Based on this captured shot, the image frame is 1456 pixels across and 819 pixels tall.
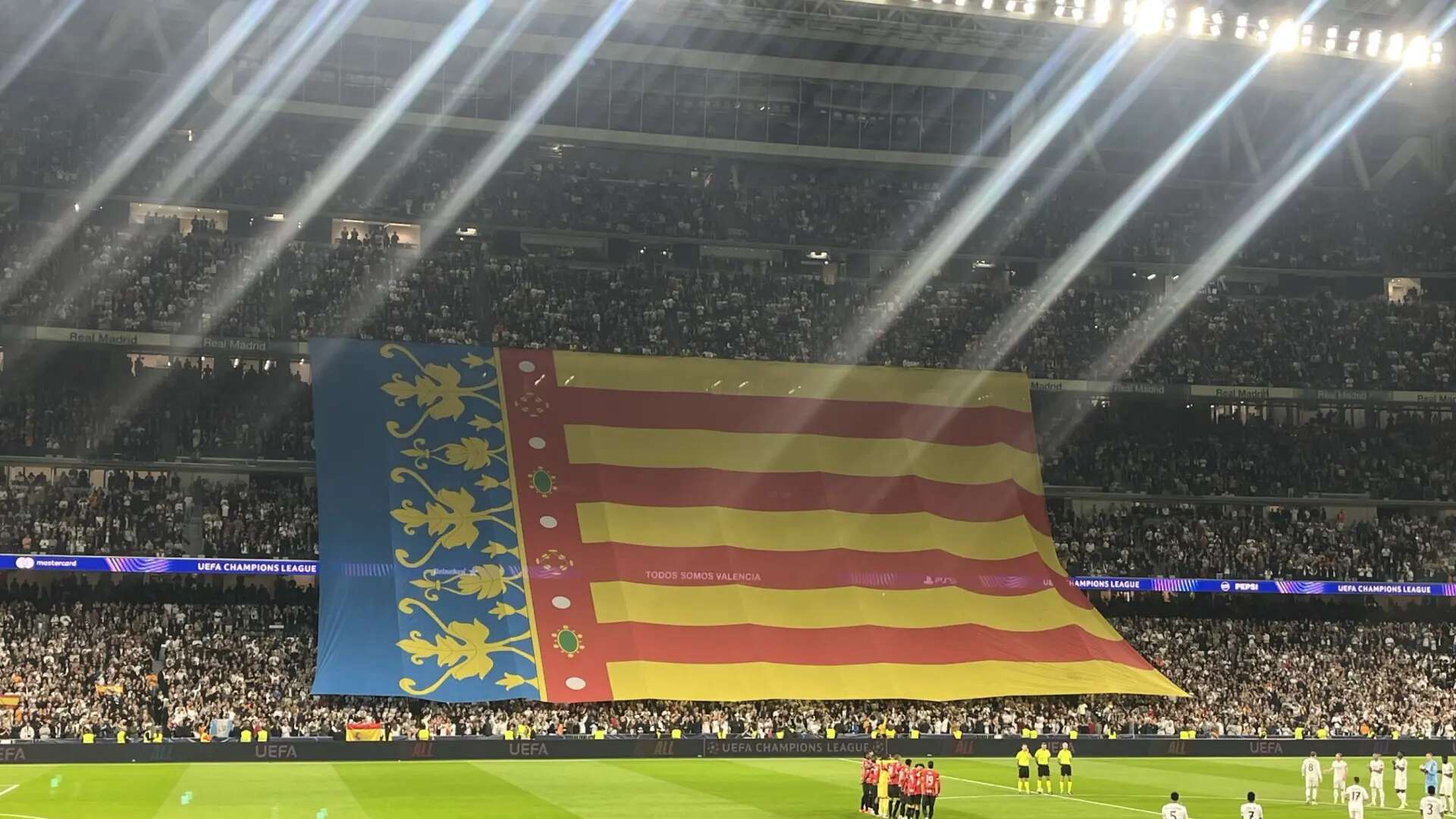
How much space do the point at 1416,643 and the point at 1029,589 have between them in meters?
17.5

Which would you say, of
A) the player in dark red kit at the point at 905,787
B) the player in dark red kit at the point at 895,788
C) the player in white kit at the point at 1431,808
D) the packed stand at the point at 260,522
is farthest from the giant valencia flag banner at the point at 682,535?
the player in white kit at the point at 1431,808

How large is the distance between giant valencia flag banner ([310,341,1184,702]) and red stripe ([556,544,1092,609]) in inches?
3.5

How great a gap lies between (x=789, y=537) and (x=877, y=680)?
694cm

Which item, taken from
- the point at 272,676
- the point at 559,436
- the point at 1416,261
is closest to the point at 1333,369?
the point at 1416,261

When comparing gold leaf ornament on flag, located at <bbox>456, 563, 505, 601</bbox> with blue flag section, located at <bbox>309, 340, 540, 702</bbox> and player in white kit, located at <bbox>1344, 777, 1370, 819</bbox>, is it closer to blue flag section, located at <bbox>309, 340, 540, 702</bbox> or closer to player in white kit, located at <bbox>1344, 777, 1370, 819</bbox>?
blue flag section, located at <bbox>309, 340, 540, 702</bbox>

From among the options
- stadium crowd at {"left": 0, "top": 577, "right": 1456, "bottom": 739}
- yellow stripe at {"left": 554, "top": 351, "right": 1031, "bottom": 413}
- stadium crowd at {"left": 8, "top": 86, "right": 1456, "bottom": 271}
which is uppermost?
stadium crowd at {"left": 8, "top": 86, "right": 1456, "bottom": 271}

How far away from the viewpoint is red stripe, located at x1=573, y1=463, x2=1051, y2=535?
56.8 m

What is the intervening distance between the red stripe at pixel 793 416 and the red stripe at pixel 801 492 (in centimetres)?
194

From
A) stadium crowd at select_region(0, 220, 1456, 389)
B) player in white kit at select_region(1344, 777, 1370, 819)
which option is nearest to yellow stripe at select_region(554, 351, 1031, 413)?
stadium crowd at select_region(0, 220, 1456, 389)

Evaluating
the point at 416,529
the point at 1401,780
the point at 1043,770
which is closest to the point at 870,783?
the point at 1043,770

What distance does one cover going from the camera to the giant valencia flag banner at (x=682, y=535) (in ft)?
169

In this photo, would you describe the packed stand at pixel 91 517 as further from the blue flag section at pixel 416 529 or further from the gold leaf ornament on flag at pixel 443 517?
the gold leaf ornament on flag at pixel 443 517

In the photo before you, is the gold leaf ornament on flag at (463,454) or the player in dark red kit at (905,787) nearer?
the player in dark red kit at (905,787)

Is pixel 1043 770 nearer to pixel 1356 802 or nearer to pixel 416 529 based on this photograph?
pixel 1356 802
